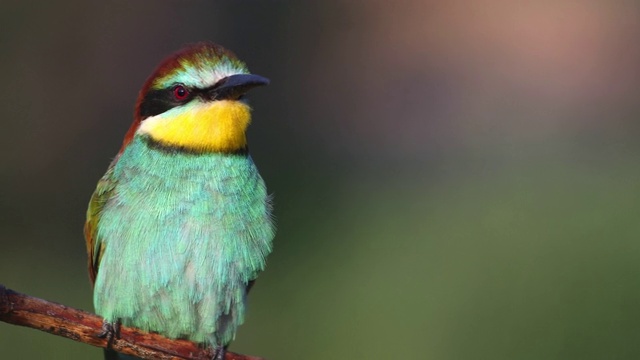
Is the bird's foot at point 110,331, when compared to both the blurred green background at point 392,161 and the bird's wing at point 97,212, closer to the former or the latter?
the bird's wing at point 97,212

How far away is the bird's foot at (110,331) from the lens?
2203 mm

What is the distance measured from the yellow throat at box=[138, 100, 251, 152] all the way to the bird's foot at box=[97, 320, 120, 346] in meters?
0.40

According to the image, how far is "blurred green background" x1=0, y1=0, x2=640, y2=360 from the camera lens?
3783 millimetres

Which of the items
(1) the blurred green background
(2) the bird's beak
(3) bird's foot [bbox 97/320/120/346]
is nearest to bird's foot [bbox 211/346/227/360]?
(3) bird's foot [bbox 97/320/120/346]

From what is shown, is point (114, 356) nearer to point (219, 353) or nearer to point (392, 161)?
point (219, 353)

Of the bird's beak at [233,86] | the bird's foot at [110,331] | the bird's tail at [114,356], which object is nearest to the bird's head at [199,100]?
the bird's beak at [233,86]

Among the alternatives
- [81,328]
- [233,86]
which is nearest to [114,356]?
[81,328]

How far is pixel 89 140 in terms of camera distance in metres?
4.63

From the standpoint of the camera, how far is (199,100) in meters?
2.30

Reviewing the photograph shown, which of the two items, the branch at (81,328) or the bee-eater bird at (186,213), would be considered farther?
the bee-eater bird at (186,213)

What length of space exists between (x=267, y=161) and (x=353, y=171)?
499 mm

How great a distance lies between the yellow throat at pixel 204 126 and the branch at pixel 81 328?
16.5 inches

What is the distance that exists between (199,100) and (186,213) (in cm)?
24

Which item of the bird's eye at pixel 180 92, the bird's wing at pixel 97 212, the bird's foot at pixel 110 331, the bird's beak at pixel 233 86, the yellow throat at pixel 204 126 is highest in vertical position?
the bird's beak at pixel 233 86
